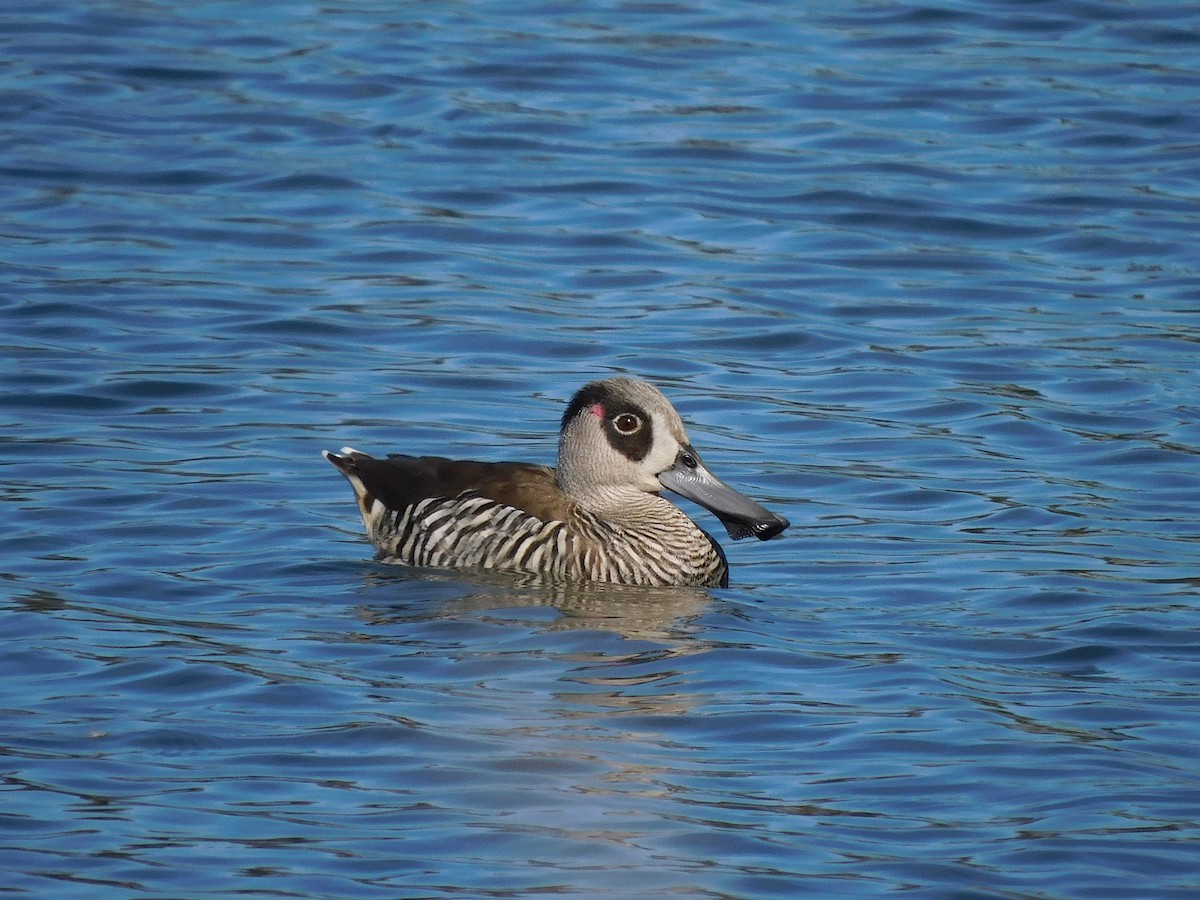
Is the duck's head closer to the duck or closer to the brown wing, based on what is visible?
the duck

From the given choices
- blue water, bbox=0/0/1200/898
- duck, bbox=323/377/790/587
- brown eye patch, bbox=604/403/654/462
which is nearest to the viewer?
blue water, bbox=0/0/1200/898

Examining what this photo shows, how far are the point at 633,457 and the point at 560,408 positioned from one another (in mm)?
2438

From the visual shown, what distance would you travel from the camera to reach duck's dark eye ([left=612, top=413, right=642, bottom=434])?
1042 centimetres

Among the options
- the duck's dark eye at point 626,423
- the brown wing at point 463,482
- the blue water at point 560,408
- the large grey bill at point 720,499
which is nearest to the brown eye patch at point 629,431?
the duck's dark eye at point 626,423

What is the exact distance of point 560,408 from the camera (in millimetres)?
12898

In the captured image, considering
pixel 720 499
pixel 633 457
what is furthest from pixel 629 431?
pixel 720 499

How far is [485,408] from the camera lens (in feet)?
42.5

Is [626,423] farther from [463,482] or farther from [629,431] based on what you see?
[463,482]

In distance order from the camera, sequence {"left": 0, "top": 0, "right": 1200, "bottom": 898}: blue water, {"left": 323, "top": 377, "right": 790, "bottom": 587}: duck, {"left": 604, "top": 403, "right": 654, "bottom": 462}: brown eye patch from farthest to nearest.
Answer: {"left": 604, "top": 403, "right": 654, "bottom": 462}: brown eye patch < {"left": 323, "top": 377, "right": 790, "bottom": 587}: duck < {"left": 0, "top": 0, "right": 1200, "bottom": 898}: blue water

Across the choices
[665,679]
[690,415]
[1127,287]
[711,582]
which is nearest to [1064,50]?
[1127,287]

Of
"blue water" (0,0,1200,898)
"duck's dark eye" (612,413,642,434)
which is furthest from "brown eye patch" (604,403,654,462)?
"blue water" (0,0,1200,898)

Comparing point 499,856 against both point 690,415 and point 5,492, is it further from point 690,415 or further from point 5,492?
point 690,415

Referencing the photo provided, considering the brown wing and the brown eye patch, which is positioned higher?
the brown eye patch

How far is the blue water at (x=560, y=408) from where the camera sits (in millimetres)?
7195
